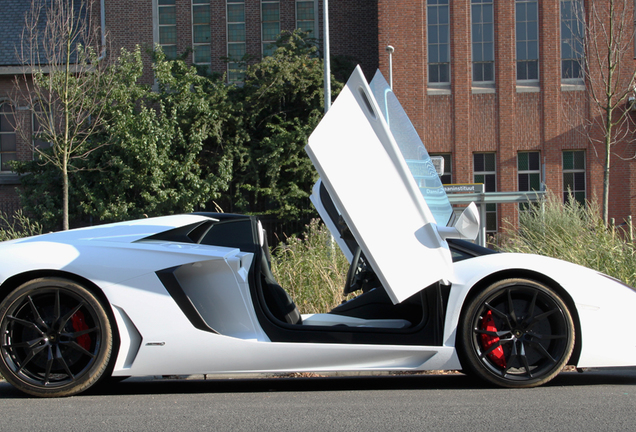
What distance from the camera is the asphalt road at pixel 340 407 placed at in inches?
127

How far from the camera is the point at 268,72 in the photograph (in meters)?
20.2

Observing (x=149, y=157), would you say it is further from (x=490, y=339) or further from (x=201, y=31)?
(x=490, y=339)

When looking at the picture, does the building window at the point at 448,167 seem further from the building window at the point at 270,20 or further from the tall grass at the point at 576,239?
the tall grass at the point at 576,239

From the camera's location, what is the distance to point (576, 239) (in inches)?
307

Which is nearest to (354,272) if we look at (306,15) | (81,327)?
(81,327)

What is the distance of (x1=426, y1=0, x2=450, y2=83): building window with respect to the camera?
72.3ft

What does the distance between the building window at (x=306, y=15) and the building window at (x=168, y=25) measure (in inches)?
198

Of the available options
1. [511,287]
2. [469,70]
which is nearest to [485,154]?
[469,70]

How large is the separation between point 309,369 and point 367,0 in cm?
2263

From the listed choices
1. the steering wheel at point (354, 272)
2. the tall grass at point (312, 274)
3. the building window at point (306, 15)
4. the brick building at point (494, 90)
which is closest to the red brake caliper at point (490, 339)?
the steering wheel at point (354, 272)

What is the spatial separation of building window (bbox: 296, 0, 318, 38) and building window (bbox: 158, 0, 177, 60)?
5.04 metres

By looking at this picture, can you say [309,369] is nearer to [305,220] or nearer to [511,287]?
[511,287]

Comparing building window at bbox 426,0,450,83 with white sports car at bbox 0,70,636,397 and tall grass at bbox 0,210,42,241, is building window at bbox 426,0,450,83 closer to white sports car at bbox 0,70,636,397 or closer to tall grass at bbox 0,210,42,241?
tall grass at bbox 0,210,42,241

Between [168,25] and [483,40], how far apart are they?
1245 centimetres
